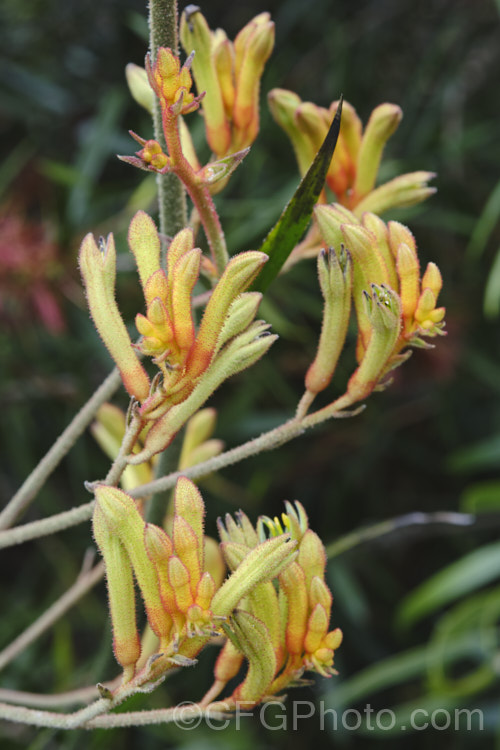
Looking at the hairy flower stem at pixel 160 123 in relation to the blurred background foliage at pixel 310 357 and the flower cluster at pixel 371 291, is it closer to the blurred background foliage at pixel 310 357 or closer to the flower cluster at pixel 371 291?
the flower cluster at pixel 371 291

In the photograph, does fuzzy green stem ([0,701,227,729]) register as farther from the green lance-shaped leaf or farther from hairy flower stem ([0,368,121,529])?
the green lance-shaped leaf

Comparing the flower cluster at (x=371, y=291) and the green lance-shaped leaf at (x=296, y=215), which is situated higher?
the green lance-shaped leaf at (x=296, y=215)

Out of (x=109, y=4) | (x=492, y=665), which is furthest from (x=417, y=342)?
(x=109, y=4)

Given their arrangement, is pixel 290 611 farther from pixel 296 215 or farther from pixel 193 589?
pixel 296 215

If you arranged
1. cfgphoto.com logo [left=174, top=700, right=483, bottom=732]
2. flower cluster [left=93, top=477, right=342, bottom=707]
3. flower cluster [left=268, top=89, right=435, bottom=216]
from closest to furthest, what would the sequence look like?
flower cluster [left=93, top=477, right=342, bottom=707] < flower cluster [left=268, top=89, right=435, bottom=216] < cfgphoto.com logo [left=174, top=700, right=483, bottom=732]

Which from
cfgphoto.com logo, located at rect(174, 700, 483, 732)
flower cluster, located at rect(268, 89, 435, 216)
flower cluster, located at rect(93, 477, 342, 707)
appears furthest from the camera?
cfgphoto.com logo, located at rect(174, 700, 483, 732)

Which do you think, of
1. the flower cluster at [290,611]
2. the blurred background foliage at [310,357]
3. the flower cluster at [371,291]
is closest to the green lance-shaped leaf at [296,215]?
the flower cluster at [371,291]

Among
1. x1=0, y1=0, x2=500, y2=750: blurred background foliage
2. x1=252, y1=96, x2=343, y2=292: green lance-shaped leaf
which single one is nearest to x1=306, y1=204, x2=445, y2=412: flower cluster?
x1=252, y1=96, x2=343, y2=292: green lance-shaped leaf

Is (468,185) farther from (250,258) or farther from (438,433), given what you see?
(250,258)
